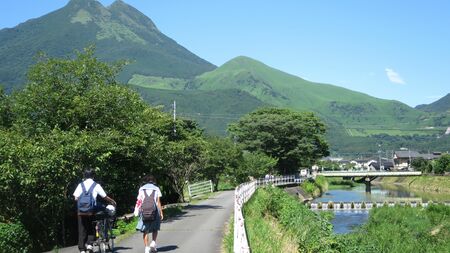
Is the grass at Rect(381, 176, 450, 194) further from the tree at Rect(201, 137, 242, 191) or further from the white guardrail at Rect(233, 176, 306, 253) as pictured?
the tree at Rect(201, 137, 242, 191)

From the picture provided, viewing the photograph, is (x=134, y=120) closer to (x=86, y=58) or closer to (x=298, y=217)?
(x=86, y=58)

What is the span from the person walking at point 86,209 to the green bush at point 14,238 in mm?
2567

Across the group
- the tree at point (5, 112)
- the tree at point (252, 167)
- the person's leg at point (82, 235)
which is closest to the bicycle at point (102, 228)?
the person's leg at point (82, 235)

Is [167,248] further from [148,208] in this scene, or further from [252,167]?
[252,167]

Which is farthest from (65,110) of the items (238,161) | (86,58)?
(238,161)

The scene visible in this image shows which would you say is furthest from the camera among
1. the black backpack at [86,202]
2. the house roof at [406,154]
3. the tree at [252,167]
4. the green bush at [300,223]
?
the house roof at [406,154]

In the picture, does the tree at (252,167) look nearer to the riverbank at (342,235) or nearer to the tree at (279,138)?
the tree at (279,138)

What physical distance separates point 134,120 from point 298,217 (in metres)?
7.74

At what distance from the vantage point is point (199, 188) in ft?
133

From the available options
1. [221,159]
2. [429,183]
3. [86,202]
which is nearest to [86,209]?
[86,202]

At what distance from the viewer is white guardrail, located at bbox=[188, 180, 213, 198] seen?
38.0 metres

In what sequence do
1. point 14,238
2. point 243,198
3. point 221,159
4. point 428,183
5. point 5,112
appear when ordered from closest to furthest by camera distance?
point 14,238
point 5,112
point 243,198
point 221,159
point 428,183

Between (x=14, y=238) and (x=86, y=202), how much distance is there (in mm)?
3381

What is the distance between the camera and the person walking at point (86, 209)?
10195mm
